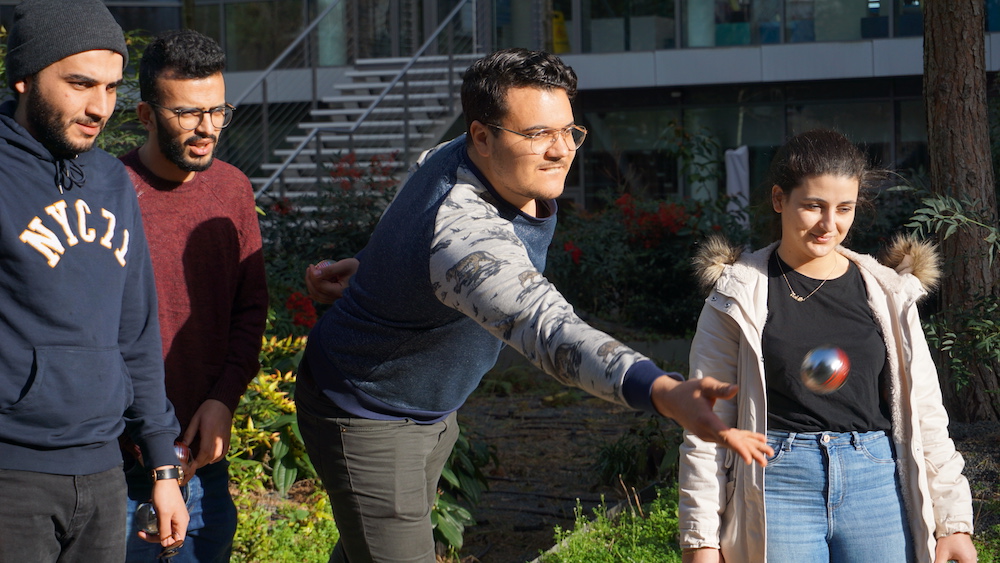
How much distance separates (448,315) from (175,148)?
37.9 inches

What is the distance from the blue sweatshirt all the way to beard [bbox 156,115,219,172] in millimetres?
581

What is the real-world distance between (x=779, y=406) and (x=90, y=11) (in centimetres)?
207

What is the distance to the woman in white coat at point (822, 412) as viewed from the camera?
265 centimetres

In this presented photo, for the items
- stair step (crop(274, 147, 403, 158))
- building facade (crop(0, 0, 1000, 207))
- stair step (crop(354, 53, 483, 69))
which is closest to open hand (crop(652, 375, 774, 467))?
stair step (crop(274, 147, 403, 158))

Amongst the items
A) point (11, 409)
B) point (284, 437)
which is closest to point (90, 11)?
point (11, 409)

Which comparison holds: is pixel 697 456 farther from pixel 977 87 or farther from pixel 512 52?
pixel 977 87

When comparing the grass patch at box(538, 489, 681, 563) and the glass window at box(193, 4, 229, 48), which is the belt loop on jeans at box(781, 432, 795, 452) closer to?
the grass patch at box(538, 489, 681, 563)

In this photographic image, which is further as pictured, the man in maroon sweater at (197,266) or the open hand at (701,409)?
the man in maroon sweater at (197,266)

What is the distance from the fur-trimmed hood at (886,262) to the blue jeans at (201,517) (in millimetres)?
1615

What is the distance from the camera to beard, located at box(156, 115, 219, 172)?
9.20 feet

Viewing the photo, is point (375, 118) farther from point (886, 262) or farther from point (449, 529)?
point (886, 262)

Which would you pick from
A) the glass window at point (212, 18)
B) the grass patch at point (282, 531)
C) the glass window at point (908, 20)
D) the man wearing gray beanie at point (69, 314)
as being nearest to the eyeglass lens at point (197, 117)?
the man wearing gray beanie at point (69, 314)

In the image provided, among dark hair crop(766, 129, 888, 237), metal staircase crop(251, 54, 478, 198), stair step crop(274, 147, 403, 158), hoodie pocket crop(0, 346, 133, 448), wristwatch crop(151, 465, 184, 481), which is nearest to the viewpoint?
hoodie pocket crop(0, 346, 133, 448)

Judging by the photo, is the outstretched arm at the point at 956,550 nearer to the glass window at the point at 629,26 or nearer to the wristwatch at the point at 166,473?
the wristwatch at the point at 166,473
